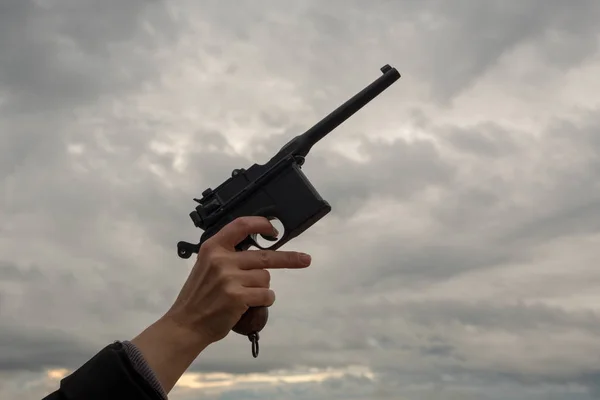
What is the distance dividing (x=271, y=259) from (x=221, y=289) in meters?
0.67

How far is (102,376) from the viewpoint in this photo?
4691mm

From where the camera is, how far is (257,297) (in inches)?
213

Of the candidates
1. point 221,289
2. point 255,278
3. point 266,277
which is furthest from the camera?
point 266,277

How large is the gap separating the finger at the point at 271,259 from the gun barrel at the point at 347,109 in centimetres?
349

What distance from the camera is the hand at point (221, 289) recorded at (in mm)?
5344

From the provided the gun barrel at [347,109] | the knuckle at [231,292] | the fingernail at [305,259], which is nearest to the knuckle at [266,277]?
the knuckle at [231,292]

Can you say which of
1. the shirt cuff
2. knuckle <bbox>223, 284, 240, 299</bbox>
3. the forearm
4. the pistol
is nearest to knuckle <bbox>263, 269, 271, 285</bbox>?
knuckle <bbox>223, 284, 240, 299</bbox>

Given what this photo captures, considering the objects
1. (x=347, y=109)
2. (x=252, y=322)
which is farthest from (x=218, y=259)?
(x=347, y=109)

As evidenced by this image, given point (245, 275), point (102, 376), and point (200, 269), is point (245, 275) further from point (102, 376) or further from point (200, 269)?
point (102, 376)

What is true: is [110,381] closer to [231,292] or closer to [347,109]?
[231,292]

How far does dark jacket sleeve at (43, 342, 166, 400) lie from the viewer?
4.62 m

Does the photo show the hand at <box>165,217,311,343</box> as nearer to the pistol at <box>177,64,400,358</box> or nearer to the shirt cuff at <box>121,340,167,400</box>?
the shirt cuff at <box>121,340,167,400</box>

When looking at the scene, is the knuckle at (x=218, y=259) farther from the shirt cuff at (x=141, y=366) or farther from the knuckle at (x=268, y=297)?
the shirt cuff at (x=141, y=366)

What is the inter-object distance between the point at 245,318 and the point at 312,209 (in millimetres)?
2024
